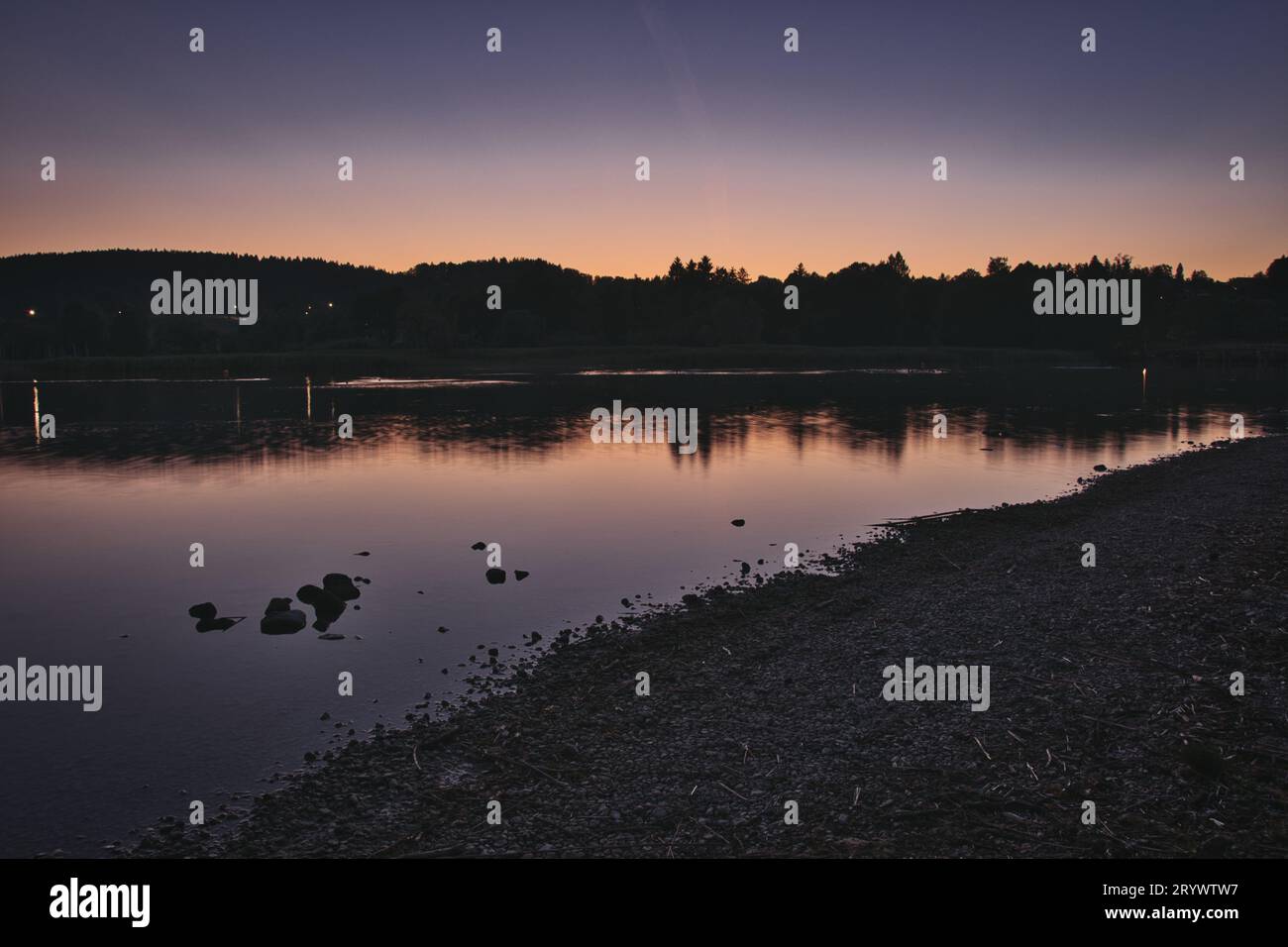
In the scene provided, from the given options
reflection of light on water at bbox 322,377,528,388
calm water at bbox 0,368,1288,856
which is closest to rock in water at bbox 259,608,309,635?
calm water at bbox 0,368,1288,856

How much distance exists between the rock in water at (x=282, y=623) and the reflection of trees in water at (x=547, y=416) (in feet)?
99.3

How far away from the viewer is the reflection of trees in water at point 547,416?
2218 inches

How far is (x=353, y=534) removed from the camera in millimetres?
30859

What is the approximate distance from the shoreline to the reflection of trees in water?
31208mm

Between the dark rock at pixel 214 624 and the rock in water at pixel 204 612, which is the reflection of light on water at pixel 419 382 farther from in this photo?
the dark rock at pixel 214 624

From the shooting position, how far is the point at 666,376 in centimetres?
16700

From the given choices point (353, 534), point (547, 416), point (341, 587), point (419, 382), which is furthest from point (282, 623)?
point (419, 382)

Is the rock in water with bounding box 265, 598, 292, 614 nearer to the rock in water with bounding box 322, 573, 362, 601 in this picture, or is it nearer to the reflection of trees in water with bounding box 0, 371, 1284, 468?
the rock in water with bounding box 322, 573, 362, 601

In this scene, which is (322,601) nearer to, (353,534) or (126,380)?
(353,534)

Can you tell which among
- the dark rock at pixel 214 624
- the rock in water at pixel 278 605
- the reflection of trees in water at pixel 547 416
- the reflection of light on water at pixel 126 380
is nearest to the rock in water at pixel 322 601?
the rock in water at pixel 278 605

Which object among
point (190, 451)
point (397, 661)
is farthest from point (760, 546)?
point (190, 451)

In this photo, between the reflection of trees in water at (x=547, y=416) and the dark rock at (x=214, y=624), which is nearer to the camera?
the dark rock at (x=214, y=624)

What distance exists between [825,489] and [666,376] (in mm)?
129648
